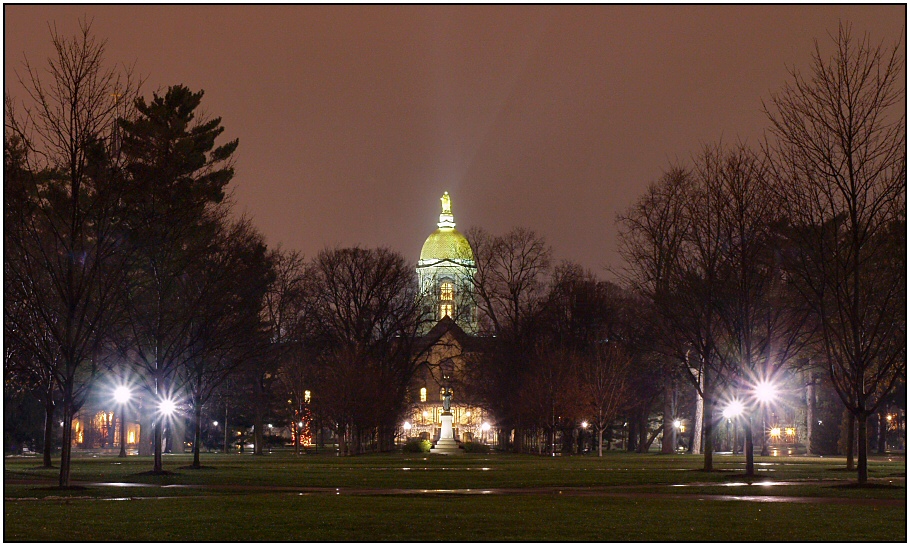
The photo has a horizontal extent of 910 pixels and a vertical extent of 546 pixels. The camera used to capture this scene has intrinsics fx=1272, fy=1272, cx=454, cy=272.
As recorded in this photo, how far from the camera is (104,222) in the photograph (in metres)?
31.8

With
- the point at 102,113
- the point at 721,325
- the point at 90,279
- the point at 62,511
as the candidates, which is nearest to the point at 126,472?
the point at 90,279

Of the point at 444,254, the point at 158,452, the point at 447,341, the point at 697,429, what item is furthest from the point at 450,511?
the point at 444,254

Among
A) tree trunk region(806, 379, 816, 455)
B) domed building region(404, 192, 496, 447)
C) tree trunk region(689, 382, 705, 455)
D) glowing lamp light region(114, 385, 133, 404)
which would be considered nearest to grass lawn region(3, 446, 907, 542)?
glowing lamp light region(114, 385, 133, 404)

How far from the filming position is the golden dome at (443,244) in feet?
570

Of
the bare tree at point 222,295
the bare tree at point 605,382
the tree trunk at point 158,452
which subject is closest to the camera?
the tree trunk at point 158,452

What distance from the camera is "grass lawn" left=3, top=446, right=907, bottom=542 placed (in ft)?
63.1

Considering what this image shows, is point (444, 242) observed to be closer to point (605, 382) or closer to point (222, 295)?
point (605, 382)

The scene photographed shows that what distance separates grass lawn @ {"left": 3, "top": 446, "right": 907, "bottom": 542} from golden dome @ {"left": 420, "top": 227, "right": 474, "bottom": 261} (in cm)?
13617

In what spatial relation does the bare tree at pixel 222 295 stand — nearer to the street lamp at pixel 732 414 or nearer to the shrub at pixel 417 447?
the street lamp at pixel 732 414

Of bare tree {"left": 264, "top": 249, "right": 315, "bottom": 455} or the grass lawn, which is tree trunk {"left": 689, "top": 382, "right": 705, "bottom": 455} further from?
the grass lawn

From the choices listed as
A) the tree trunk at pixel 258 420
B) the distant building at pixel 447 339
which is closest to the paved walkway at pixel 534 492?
the tree trunk at pixel 258 420

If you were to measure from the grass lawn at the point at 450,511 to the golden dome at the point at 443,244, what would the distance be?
136173 millimetres

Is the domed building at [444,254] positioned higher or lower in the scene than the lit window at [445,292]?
higher

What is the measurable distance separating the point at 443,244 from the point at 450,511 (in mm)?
155231
